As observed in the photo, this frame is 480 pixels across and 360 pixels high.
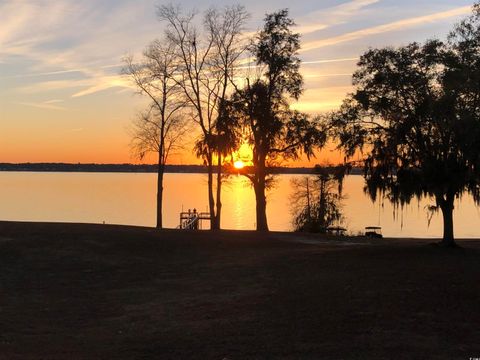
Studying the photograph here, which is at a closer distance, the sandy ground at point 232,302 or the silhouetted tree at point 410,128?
the sandy ground at point 232,302

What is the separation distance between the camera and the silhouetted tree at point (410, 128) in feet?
63.9

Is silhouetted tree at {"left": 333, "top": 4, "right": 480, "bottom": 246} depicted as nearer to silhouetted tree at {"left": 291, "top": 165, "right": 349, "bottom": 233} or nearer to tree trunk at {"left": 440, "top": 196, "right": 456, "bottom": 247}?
tree trunk at {"left": 440, "top": 196, "right": 456, "bottom": 247}

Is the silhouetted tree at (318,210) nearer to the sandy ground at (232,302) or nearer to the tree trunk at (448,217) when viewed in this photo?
the tree trunk at (448,217)

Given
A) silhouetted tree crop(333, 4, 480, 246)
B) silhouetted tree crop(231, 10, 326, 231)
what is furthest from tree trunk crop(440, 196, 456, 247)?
silhouetted tree crop(231, 10, 326, 231)

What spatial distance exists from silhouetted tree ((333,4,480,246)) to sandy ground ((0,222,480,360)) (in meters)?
2.60

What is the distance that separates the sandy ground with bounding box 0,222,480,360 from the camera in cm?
934

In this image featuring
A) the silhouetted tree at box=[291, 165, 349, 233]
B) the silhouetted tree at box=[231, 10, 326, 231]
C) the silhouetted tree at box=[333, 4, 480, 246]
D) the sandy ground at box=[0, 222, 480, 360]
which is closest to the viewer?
the sandy ground at box=[0, 222, 480, 360]

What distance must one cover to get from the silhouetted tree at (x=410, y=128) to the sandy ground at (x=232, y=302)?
2.60 metres

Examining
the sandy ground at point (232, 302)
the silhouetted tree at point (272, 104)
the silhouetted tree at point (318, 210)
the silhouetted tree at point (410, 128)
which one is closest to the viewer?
the sandy ground at point (232, 302)

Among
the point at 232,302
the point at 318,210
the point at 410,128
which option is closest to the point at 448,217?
the point at 410,128

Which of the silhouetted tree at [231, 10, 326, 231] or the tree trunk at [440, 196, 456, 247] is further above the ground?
the silhouetted tree at [231, 10, 326, 231]

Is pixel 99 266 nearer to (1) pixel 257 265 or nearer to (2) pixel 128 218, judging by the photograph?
(1) pixel 257 265

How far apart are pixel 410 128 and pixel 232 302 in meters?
10.9

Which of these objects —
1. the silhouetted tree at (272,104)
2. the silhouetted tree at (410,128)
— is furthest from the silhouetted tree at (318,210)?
the silhouetted tree at (410,128)
